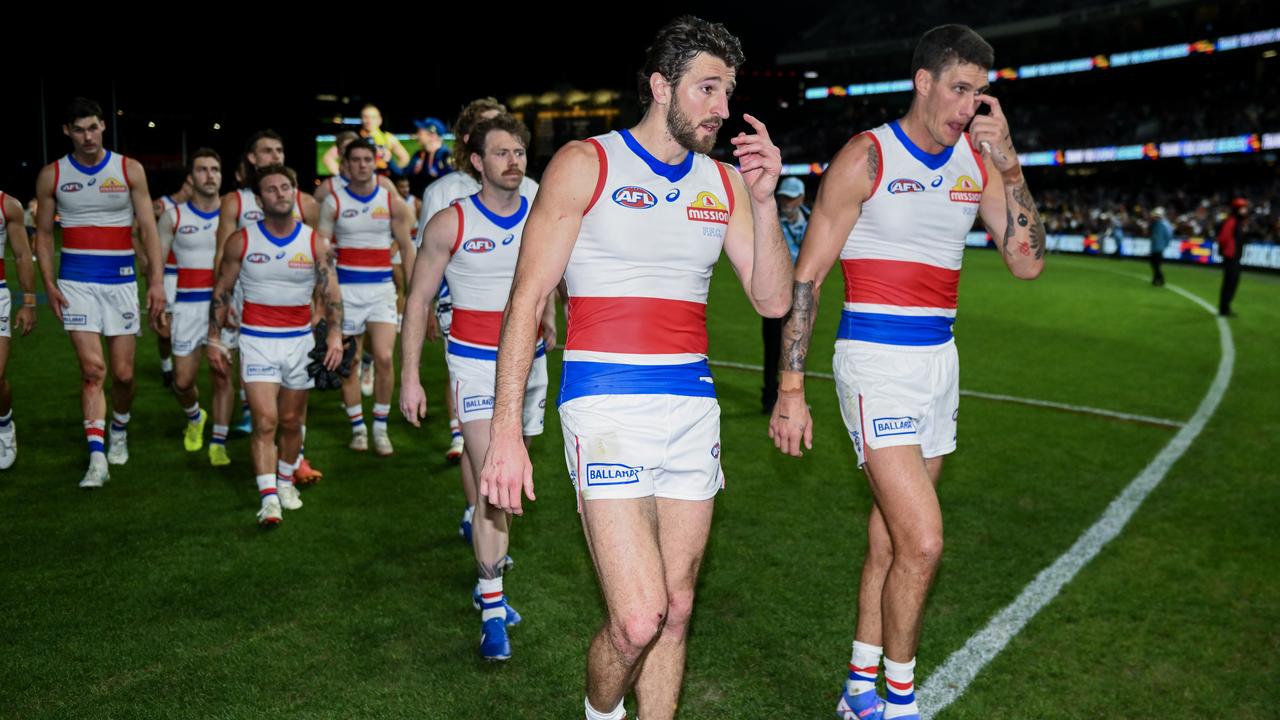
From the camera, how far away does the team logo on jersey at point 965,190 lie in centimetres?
416

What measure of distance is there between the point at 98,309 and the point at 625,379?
6.24 m

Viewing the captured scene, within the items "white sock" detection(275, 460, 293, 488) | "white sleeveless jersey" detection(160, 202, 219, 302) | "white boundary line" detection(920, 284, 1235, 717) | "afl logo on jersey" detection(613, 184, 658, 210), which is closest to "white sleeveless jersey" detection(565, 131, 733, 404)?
"afl logo on jersey" detection(613, 184, 658, 210)

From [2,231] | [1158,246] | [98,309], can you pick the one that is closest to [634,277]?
[98,309]

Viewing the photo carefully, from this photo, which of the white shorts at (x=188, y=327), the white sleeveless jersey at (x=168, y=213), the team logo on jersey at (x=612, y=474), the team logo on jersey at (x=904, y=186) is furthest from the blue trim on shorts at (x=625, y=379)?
the white sleeveless jersey at (x=168, y=213)

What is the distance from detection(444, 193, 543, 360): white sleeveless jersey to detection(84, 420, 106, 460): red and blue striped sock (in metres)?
4.07

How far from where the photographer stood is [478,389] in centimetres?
505

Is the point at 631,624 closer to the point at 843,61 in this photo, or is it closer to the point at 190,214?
the point at 190,214

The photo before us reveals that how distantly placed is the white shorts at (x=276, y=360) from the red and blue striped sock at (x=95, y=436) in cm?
146

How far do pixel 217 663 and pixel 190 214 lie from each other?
5.73m

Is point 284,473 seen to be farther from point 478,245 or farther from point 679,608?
point 679,608

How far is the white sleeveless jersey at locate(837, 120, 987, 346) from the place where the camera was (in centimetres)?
409

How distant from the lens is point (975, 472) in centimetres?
839

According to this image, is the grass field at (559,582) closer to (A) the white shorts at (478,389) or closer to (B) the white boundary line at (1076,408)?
(B) the white boundary line at (1076,408)

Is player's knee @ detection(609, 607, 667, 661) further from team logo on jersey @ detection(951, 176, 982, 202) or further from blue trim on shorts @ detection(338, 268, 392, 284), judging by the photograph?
blue trim on shorts @ detection(338, 268, 392, 284)
